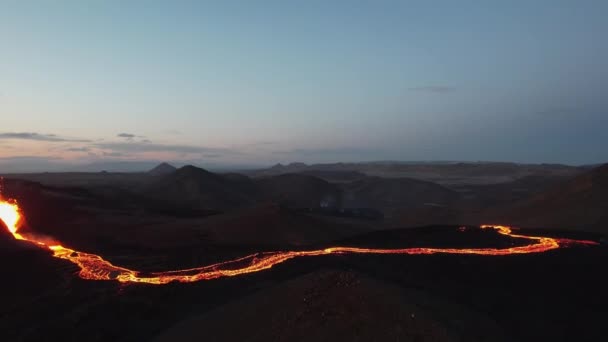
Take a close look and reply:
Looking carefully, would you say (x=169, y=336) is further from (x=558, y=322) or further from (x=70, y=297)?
(x=558, y=322)

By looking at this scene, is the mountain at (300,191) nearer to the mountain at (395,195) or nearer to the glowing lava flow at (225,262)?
the mountain at (395,195)

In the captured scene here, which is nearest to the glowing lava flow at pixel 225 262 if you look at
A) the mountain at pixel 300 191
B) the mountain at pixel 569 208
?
the mountain at pixel 569 208

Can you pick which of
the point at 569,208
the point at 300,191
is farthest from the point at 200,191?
the point at 569,208

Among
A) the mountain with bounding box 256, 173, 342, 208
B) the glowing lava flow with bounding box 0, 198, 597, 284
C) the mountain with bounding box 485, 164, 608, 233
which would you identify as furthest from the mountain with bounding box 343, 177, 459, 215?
the glowing lava flow with bounding box 0, 198, 597, 284

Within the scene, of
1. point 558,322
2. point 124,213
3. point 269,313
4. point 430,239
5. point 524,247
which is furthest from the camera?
point 124,213

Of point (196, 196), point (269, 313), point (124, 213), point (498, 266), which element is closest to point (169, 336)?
point (269, 313)

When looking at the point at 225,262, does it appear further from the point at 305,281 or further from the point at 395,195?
the point at 395,195
